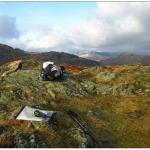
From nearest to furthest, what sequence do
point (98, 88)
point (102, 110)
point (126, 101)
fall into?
point (102, 110) < point (126, 101) < point (98, 88)

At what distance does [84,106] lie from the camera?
37.0 metres

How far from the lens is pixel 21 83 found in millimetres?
40500

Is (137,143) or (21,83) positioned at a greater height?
(21,83)

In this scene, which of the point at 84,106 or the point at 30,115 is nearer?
the point at 30,115

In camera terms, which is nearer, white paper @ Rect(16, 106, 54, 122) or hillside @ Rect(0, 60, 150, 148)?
hillside @ Rect(0, 60, 150, 148)

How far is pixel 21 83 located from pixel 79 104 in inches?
304

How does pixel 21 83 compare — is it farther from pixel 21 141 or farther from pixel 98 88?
pixel 21 141

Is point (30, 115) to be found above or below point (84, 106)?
above

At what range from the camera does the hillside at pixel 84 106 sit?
87.2 ft

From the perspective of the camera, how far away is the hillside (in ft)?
87.2

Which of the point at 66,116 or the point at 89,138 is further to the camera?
the point at 66,116

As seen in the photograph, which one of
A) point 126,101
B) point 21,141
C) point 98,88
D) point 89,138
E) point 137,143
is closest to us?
point 21,141

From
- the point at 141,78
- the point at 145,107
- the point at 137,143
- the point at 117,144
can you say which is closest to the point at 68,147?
the point at 117,144

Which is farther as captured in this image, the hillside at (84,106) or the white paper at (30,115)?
the white paper at (30,115)
